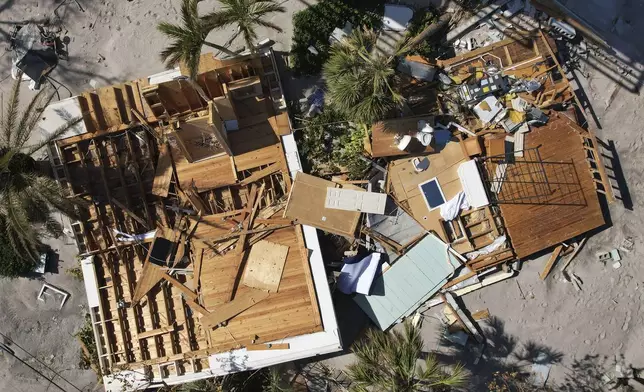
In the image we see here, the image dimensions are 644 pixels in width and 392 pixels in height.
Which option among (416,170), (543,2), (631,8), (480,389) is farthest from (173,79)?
(631,8)

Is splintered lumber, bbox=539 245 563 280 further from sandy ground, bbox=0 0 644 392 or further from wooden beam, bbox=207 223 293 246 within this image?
wooden beam, bbox=207 223 293 246

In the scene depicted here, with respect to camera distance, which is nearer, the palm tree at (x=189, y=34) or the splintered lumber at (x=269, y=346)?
the palm tree at (x=189, y=34)

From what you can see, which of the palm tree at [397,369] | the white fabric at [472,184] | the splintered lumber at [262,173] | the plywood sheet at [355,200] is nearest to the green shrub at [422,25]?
the white fabric at [472,184]

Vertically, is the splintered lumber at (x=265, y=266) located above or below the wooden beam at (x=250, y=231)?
below

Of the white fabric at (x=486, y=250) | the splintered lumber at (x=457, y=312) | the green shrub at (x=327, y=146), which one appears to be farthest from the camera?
the splintered lumber at (x=457, y=312)

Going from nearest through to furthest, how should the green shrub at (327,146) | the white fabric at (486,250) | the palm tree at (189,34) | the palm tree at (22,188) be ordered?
the palm tree at (189,34) < the palm tree at (22,188) < the white fabric at (486,250) < the green shrub at (327,146)

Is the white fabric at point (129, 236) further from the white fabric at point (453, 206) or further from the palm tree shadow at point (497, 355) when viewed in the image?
the palm tree shadow at point (497, 355)

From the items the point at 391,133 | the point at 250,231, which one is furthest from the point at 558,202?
the point at 250,231
